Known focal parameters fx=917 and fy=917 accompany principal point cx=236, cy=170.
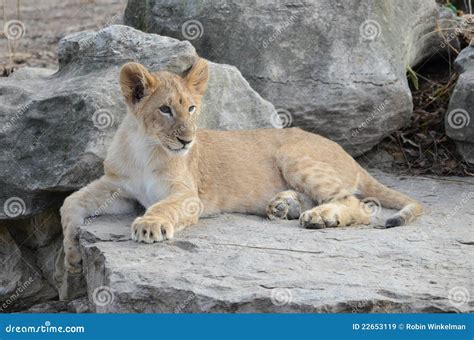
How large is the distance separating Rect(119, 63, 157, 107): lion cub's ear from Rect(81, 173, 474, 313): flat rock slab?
3.11 feet

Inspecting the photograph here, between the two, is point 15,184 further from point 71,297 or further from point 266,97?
point 266,97

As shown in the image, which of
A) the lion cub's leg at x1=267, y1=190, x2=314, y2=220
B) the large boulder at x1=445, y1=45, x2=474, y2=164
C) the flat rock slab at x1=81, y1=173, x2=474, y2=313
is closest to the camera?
the flat rock slab at x1=81, y1=173, x2=474, y2=313

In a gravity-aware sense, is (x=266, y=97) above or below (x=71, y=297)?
above

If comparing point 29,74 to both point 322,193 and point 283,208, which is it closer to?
point 283,208

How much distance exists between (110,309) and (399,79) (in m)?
4.73

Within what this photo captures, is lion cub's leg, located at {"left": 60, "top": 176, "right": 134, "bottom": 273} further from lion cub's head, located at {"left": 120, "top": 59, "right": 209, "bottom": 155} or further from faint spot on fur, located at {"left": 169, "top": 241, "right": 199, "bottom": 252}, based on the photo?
faint spot on fur, located at {"left": 169, "top": 241, "right": 199, "bottom": 252}

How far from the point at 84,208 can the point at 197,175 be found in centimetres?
99

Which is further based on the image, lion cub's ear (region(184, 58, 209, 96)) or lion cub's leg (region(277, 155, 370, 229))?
lion cub's ear (region(184, 58, 209, 96))

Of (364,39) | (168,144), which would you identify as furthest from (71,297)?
(364,39)

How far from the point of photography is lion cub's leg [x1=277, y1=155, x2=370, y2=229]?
22.9 ft

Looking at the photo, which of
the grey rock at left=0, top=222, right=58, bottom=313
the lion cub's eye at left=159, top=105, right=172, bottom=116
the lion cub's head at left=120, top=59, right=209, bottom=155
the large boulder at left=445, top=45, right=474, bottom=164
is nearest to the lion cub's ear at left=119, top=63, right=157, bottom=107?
the lion cub's head at left=120, top=59, right=209, bottom=155

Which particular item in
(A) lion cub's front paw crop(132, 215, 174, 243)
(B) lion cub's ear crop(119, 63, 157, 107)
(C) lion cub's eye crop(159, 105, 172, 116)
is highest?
(B) lion cub's ear crop(119, 63, 157, 107)

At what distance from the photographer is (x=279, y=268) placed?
5.80 metres

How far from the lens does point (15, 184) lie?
7539 mm
